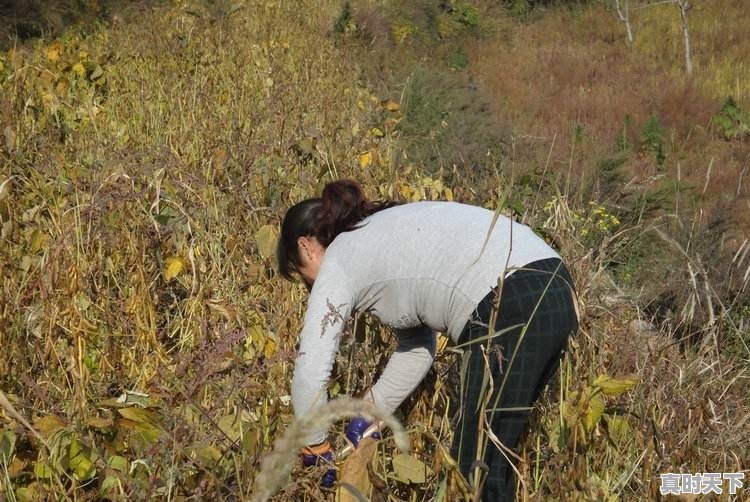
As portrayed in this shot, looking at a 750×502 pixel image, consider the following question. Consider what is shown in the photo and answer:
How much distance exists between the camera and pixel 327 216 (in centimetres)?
234

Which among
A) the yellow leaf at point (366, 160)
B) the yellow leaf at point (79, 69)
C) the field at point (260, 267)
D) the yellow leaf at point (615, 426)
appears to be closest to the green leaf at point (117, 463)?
the field at point (260, 267)

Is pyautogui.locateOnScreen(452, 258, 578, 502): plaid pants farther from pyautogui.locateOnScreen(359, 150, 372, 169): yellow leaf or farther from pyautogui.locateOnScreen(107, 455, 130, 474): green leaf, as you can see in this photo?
pyautogui.locateOnScreen(359, 150, 372, 169): yellow leaf

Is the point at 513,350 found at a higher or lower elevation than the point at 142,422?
lower

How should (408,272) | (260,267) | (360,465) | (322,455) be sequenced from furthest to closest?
(260,267)
(408,272)
(322,455)
(360,465)

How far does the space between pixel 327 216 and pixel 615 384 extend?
0.88 m

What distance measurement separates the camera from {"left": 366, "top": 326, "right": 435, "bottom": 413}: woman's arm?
2.49m

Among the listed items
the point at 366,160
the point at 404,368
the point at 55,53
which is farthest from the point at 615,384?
the point at 55,53

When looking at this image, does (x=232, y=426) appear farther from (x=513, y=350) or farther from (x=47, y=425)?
(x=513, y=350)

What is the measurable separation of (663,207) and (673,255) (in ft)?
2.69

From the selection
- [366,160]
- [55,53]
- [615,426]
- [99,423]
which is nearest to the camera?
[99,423]

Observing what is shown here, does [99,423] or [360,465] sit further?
[99,423]

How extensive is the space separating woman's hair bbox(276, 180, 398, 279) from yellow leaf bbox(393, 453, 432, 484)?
66cm

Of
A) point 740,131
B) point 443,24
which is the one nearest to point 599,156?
point 740,131

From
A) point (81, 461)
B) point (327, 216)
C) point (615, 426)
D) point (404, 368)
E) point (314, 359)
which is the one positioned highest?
point (327, 216)
